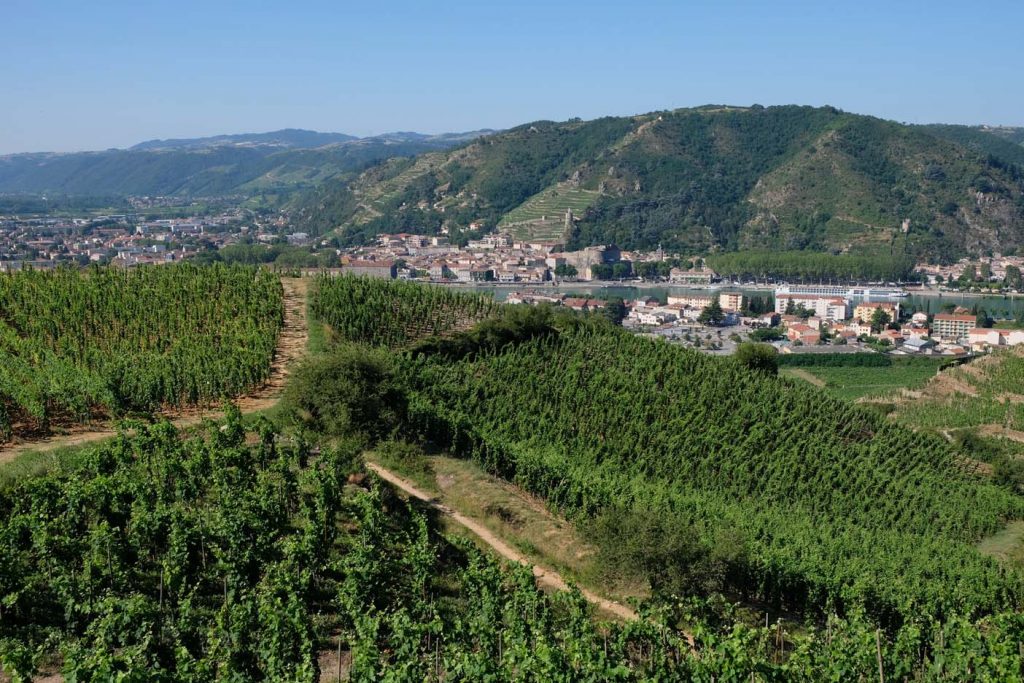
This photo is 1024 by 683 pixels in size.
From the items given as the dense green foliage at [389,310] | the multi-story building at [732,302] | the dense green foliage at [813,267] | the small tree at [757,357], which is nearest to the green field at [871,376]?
the small tree at [757,357]

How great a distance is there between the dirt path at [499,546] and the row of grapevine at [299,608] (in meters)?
1.34

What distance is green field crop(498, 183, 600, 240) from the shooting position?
167m

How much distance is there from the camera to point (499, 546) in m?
20.2

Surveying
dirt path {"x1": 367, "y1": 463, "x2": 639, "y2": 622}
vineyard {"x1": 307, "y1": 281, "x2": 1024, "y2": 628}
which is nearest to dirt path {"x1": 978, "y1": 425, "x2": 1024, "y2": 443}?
vineyard {"x1": 307, "y1": 281, "x2": 1024, "y2": 628}

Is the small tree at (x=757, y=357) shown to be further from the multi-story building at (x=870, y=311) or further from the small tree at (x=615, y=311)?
the multi-story building at (x=870, y=311)

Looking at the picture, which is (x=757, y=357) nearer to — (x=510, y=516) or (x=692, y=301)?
(x=510, y=516)

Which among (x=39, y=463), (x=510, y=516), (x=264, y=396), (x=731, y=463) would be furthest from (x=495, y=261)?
(x=39, y=463)

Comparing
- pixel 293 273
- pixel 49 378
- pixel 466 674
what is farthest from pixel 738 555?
pixel 293 273

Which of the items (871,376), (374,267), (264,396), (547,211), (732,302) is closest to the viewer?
(264,396)

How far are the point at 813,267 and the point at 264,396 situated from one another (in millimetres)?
118322

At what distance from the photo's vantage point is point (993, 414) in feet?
145

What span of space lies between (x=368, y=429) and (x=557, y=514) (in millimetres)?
5649

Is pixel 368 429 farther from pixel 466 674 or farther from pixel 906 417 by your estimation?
pixel 906 417

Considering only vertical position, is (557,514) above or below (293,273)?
below
